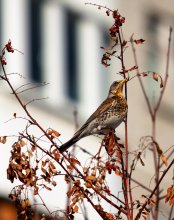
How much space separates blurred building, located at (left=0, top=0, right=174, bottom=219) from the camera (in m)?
11.0

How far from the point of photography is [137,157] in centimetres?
370

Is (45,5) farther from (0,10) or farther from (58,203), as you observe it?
(58,203)

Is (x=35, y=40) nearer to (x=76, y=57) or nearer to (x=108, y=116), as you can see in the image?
(x=76, y=57)

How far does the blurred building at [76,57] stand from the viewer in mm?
11008

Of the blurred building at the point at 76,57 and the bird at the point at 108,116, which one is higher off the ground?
the blurred building at the point at 76,57

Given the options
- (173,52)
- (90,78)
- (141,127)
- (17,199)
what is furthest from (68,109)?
(17,199)

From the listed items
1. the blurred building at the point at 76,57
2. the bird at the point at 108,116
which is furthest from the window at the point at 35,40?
the bird at the point at 108,116

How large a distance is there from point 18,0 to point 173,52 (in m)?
3.33

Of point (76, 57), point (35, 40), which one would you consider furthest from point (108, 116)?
point (76, 57)

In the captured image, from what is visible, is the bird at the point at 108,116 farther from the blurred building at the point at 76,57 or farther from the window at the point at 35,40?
the window at the point at 35,40

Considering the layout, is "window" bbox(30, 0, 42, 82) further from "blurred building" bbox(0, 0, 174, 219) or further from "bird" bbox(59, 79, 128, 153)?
"bird" bbox(59, 79, 128, 153)

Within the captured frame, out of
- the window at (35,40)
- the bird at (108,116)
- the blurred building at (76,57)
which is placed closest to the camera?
the bird at (108,116)

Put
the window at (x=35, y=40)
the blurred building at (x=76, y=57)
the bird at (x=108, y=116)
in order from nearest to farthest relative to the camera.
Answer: the bird at (x=108, y=116) → the blurred building at (x=76, y=57) → the window at (x=35, y=40)

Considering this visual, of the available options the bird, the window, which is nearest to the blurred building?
the window
